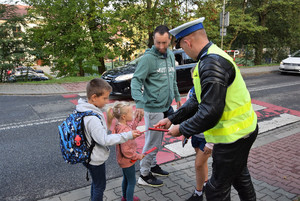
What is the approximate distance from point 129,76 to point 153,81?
545 centimetres

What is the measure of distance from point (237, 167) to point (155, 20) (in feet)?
52.4

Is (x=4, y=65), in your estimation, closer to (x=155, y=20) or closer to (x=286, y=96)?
(x=155, y=20)

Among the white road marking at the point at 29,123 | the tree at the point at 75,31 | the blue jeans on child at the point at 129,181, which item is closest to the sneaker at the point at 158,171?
the blue jeans on child at the point at 129,181

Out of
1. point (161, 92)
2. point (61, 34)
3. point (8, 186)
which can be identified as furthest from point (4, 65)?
point (161, 92)

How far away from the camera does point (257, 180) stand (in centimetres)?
369

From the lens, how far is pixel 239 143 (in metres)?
2.13

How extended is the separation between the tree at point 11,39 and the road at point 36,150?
3805 millimetres

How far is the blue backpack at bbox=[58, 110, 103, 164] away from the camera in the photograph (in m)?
2.33

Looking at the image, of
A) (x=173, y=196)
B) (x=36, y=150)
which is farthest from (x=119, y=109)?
(x=36, y=150)

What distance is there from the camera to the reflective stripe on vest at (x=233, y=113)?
6.60ft

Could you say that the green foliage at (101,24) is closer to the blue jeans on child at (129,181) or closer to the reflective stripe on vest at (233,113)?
the blue jeans on child at (129,181)

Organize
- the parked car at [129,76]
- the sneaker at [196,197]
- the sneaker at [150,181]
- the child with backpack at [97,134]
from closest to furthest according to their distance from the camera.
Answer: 1. the child with backpack at [97,134]
2. the sneaker at [196,197]
3. the sneaker at [150,181]
4. the parked car at [129,76]

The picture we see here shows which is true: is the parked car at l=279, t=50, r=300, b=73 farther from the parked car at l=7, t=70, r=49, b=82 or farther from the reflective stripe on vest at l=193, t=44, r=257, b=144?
the reflective stripe on vest at l=193, t=44, r=257, b=144

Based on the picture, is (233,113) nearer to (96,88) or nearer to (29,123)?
(96,88)
